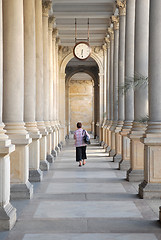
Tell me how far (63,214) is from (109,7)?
1699cm

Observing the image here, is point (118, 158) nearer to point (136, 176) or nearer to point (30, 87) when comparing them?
point (136, 176)

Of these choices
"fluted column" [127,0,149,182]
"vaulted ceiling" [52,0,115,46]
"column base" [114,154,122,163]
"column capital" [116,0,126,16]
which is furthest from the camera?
"vaulted ceiling" [52,0,115,46]

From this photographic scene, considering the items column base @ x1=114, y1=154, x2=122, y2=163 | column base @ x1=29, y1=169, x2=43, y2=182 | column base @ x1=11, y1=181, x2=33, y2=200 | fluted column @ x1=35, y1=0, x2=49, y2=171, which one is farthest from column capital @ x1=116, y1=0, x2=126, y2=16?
column base @ x1=11, y1=181, x2=33, y2=200

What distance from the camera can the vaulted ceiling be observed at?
23.2 meters

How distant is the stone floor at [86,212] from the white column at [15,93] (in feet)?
1.84

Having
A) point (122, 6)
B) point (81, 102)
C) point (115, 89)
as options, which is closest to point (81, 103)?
point (81, 102)

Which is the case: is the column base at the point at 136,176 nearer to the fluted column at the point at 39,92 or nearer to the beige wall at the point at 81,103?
the fluted column at the point at 39,92

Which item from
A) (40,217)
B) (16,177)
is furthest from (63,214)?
(16,177)

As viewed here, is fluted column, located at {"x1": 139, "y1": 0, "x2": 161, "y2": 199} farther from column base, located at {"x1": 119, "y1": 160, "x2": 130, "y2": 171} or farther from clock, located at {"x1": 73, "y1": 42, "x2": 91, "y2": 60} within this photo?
clock, located at {"x1": 73, "y1": 42, "x2": 91, "y2": 60}

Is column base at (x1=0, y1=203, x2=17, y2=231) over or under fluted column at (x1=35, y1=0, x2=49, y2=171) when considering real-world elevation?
under

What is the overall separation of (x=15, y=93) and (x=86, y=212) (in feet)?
10.9

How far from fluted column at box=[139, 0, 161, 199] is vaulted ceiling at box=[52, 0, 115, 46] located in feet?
39.9

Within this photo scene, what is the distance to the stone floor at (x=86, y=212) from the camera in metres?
7.29

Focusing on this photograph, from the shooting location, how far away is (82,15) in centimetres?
2442
